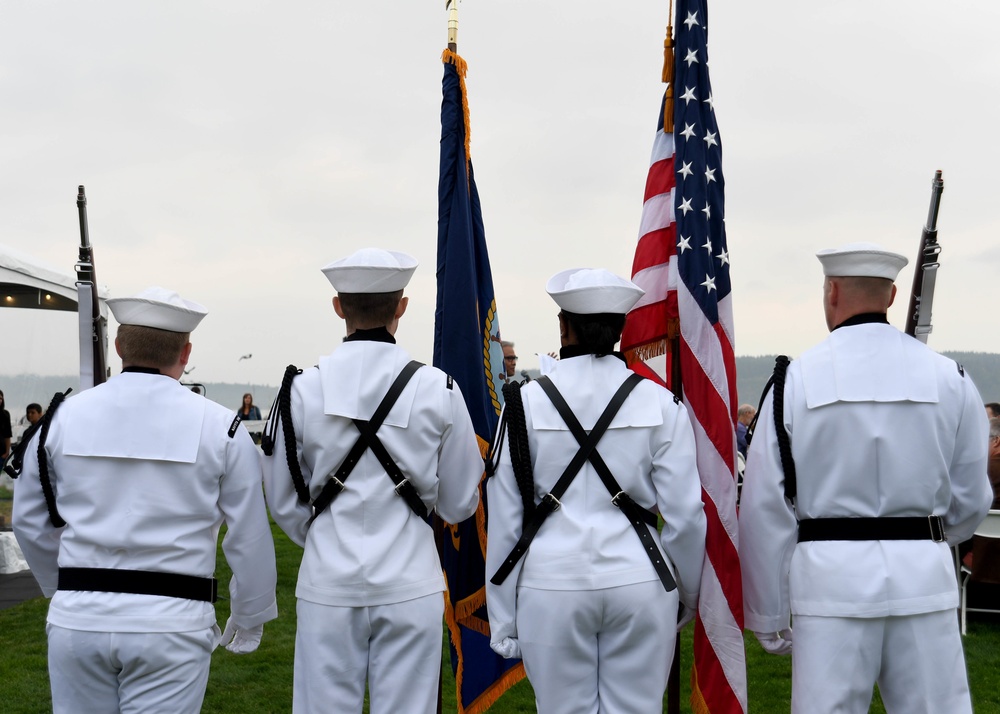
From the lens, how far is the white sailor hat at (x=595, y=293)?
334cm

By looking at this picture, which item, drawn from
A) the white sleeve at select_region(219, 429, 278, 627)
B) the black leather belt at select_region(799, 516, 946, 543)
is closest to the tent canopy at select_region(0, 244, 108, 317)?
the white sleeve at select_region(219, 429, 278, 627)

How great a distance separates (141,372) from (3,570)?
7565 mm

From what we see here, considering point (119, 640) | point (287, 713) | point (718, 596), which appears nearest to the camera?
point (119, 640)

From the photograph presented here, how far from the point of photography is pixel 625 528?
3.16 metres

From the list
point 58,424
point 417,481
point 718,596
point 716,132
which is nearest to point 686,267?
point 716,132

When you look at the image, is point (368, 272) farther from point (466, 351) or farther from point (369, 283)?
point (466, 351)

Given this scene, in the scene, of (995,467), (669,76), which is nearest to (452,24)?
(669,76)

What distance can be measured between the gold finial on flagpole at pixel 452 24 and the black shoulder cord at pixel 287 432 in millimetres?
2364

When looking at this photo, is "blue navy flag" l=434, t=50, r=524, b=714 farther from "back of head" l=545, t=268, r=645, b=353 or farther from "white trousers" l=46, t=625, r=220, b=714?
"white trousers" l=46, t=625, r=220, b=714

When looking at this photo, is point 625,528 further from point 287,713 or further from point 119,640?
point 287,713

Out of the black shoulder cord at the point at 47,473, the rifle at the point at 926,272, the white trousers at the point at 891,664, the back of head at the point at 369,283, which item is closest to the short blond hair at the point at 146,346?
the black shoulder cord at the point at 47,473

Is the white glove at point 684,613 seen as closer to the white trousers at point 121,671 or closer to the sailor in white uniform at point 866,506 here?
the sailor in white uniform at point 866,506

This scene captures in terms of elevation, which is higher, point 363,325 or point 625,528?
point 363,325

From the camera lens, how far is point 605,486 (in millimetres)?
3168
